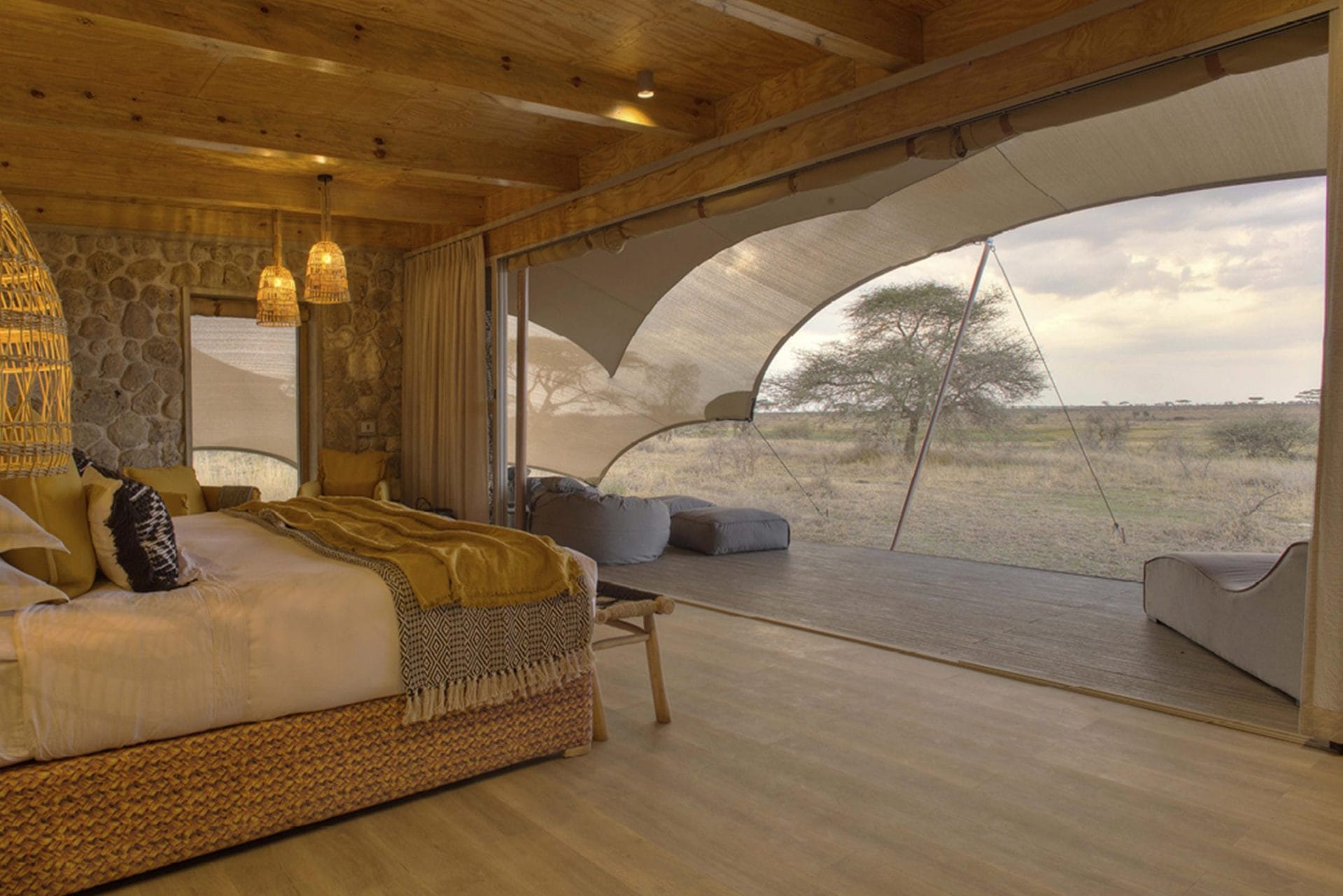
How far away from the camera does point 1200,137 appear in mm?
4617

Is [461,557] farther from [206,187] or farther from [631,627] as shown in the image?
[206,187]

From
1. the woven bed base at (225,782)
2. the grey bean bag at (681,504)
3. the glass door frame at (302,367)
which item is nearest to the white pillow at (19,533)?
the woven bed base at (225,782)

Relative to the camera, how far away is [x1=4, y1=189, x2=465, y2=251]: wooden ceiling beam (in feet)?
18.7

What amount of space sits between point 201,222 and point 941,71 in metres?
5.08

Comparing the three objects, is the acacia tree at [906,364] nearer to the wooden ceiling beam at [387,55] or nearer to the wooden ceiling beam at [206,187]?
the wooden ceiling beam at [206,187]

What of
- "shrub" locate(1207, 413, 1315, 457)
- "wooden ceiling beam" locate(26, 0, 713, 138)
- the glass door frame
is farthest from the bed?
"shrub" locate(1207, 413, 1315, 457)

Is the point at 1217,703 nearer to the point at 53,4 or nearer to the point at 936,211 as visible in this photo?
the point at 936,211

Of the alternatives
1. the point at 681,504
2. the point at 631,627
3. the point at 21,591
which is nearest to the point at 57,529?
the point at 21,591

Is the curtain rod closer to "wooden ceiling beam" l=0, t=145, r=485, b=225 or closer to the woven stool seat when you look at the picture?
"wooden ceiling beam" l=0, t=145, r=485, b=225

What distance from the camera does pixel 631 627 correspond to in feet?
10.2

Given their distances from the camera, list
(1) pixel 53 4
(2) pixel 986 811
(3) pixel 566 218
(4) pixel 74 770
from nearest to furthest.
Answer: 1. (4) pixel 74 770
2. (2) pixel 986 811
3. (1) pixel 53 4
4. (3) pixel 566 218

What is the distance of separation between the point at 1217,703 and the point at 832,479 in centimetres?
713

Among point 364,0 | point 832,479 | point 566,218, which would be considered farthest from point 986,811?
point 832,479

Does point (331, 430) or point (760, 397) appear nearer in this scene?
point (331, 430)
